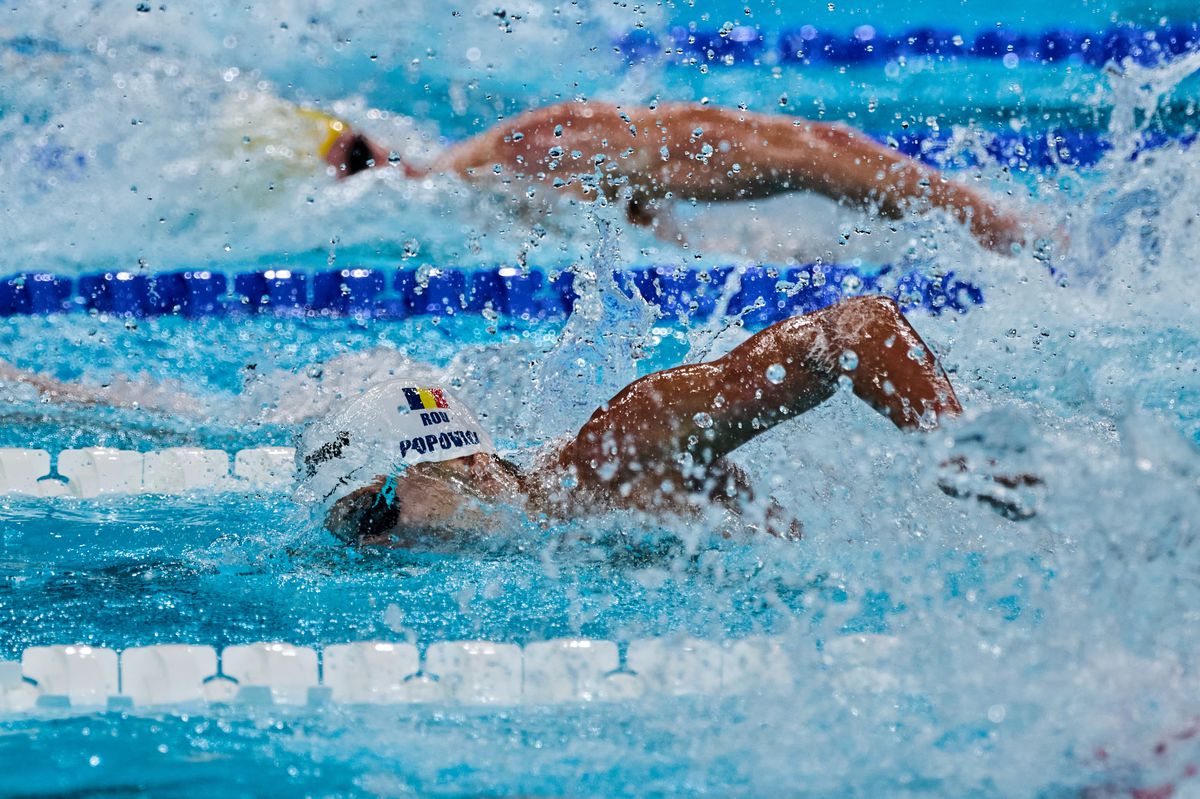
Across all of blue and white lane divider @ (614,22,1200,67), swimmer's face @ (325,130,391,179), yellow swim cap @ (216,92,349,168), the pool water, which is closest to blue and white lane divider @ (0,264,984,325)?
the pool water

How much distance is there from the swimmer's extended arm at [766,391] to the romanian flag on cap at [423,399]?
0.81 feet

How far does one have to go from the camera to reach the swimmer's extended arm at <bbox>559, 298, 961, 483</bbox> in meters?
1.88

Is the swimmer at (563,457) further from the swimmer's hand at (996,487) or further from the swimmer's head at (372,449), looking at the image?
the swimmer's hand at (996,487)

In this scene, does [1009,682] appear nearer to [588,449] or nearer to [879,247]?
[588,449]

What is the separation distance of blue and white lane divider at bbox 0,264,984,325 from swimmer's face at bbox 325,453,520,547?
2.05m

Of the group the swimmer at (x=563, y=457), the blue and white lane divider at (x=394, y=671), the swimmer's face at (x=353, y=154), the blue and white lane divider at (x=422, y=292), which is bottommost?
the blue and white lane divider at (x=394, y=671)

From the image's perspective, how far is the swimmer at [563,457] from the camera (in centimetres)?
209

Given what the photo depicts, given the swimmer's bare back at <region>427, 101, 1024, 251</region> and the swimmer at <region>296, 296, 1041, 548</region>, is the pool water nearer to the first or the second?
the swimmer at <region>296, 296, 1041, 548</region>

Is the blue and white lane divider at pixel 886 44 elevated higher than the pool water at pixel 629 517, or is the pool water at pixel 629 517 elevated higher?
the blue and white lane divider at pixel 886 44

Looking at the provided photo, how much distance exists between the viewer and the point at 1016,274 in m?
3.47

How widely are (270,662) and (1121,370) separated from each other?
93.2 inches

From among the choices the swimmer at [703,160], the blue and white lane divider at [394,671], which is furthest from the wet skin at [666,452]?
the swimmer at [703,160]

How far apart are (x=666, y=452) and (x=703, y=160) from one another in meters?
1.97

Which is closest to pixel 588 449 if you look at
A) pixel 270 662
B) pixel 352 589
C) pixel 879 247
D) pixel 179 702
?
pixel 352 589
